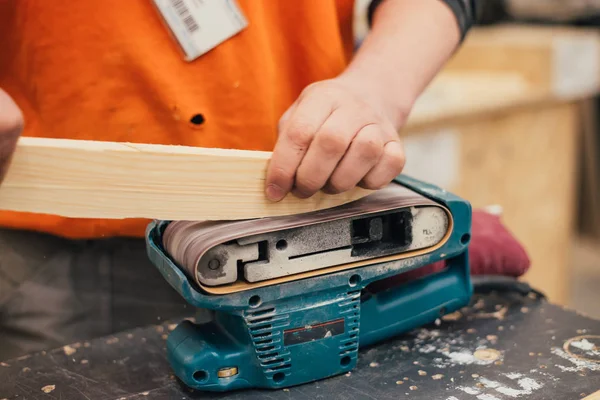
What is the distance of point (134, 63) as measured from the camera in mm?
957

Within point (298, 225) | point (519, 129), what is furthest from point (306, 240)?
point (519, 129)

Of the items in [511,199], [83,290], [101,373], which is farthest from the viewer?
[511,199]

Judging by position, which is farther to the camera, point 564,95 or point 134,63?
point 564,95

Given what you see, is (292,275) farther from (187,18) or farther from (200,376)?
(187,18)

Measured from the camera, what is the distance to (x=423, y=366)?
0.84 meters

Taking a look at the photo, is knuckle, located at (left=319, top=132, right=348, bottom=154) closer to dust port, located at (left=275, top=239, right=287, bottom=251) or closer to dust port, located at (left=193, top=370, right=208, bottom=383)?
dust port, located at (left=275, top=239, right=287, bottom=251)

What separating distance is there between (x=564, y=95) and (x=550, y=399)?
1.93 meters

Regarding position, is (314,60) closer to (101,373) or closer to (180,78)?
(180,78)

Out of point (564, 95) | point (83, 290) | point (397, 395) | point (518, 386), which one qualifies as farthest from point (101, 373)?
point (564, 95)

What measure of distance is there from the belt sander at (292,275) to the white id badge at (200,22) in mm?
276

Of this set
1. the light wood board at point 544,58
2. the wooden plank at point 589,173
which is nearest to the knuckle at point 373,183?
the light wood board at point 544,58

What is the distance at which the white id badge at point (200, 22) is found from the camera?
96cm

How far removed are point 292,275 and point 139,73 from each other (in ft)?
1.29

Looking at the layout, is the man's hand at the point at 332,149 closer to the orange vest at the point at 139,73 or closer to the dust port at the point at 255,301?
the dust port at the point at 255,301
